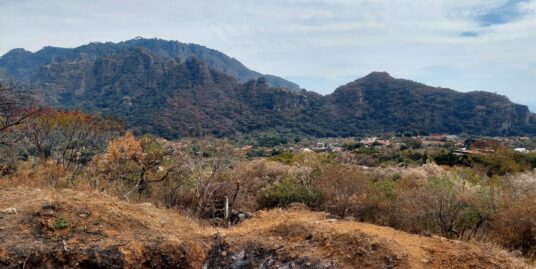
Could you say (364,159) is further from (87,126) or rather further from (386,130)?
(386,130)

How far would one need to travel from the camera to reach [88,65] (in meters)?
101

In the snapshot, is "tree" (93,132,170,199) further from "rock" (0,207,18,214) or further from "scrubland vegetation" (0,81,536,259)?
"rock" (0,207,18,214)

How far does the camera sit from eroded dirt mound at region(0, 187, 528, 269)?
294 inches

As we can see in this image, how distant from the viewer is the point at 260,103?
79562mm

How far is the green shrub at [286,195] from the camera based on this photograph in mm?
13531

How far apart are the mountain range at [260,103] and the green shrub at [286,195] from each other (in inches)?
1791

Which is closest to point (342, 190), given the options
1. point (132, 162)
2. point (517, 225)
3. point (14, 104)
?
point (517, 225)

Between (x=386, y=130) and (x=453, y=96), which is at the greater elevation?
(x=453, y=96)

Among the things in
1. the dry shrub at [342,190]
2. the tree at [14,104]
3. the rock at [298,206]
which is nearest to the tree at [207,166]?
the rock at [298,206]

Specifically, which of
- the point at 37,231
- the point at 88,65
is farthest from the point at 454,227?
the point at 88,65

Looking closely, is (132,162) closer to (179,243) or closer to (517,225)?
(179,243)

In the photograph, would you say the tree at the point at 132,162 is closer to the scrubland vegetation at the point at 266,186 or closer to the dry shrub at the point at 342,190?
the scrubland vegetation at the point at 266,186

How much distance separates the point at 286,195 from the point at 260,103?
65.8m

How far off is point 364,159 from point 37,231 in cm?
2831
